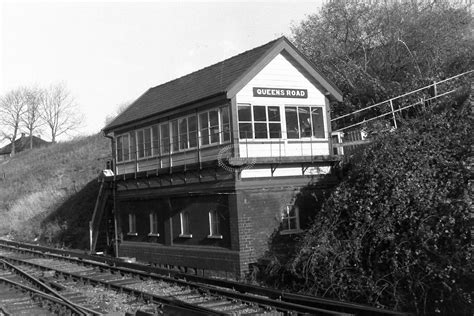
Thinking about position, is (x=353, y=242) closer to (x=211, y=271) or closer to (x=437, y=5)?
(x=211, y=271)

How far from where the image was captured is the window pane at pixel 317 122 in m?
17.2

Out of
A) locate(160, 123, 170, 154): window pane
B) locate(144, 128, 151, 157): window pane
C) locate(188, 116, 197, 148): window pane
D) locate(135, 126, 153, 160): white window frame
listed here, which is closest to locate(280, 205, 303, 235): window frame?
locate(188, 116, 197, 148): window pane

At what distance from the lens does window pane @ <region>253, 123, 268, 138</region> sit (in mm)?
15938

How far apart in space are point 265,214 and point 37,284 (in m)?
7.12

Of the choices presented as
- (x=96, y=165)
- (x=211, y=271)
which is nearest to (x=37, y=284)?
(x=211, y=271)

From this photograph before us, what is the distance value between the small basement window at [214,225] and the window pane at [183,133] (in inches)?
122

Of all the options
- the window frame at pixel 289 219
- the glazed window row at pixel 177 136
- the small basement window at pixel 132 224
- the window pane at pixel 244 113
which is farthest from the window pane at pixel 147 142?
the window frame at pixel 289 219

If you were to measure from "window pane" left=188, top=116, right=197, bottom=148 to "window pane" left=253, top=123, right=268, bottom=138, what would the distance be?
2526mm

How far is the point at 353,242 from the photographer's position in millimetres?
11266

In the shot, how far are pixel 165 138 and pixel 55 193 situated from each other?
70.9ft

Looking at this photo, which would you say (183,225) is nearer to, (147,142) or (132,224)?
(147,142)

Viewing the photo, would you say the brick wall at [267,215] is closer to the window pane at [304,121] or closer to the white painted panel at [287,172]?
the white painted panel at [287,172]

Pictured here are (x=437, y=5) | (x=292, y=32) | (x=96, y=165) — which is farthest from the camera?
(x=96, y=165)

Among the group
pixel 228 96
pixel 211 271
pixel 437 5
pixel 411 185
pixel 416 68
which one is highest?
pixel 437 5
